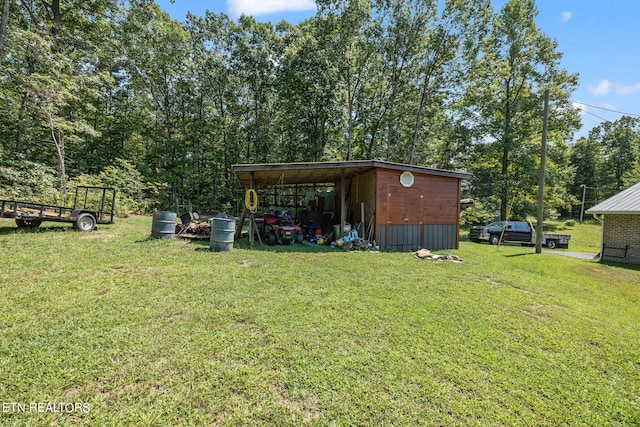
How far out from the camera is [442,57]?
15398 millimetres

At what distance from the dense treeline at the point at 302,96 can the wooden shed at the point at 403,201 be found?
8457mm

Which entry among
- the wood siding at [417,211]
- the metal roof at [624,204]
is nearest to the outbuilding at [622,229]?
the metal roof at [624,204]

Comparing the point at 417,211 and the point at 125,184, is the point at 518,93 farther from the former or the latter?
the point at 125,184

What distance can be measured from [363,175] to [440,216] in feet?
10.1

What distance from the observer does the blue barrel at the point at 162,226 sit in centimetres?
745

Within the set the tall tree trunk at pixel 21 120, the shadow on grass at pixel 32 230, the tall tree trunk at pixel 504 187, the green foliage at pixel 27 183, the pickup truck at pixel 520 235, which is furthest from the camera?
the tall tree trunk at pixel 504 187

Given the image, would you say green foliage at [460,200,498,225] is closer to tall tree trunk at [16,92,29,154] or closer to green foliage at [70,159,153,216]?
green foliage at [70,159,153,216]

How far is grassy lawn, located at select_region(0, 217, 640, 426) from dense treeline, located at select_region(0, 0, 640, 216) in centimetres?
1240

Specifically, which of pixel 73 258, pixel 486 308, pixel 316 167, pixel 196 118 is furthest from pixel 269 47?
pixel 486 308

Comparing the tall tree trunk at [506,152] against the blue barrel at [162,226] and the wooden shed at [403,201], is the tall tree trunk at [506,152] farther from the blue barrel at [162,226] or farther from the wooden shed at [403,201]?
the blue barrel at [162,226]

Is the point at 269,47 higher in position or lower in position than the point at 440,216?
higher

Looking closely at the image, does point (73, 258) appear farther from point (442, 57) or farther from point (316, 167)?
point (442, 57)

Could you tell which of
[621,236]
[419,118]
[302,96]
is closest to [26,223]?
[302,96]

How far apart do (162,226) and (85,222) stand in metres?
2.57
